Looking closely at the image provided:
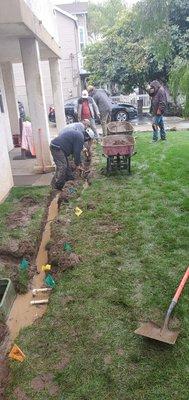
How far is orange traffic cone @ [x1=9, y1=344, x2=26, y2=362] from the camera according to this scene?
3424mm

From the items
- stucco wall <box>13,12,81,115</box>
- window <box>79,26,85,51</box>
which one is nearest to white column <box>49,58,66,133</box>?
stucco wall <box>13,12,81,115</box>

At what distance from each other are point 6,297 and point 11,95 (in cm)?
1105

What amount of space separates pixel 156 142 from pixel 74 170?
3785 mm

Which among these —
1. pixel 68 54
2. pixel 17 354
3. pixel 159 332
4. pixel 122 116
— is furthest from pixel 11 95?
pixel 68 54

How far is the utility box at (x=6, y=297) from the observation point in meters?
4.06

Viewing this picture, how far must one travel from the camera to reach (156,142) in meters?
11.3

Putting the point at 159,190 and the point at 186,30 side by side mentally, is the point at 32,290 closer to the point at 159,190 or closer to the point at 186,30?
the point at 159,190

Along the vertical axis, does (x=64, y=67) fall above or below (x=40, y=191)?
above

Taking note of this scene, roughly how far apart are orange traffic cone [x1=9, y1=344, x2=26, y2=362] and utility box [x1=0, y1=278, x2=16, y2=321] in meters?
0.56

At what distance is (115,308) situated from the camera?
13.0 feet

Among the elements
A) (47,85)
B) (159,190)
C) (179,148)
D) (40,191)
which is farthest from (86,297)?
(47,85)

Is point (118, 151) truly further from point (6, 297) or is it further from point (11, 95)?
point (11, 95)

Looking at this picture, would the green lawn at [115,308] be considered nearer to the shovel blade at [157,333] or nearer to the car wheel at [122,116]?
the shovel blade at [157,333]

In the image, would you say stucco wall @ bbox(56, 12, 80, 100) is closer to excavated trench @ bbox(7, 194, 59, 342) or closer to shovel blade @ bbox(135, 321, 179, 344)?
excavated trench @ bbox(7, 194, 59, 342)
